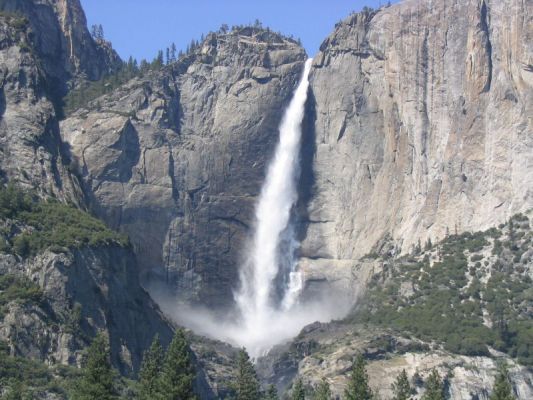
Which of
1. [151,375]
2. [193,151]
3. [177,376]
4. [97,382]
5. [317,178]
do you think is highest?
[193,151]

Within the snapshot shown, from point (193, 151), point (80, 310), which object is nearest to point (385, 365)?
point (80, 310)

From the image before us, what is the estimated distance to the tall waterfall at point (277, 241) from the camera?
155 meters

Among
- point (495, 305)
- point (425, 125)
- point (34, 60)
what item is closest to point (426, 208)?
point (425, 125)

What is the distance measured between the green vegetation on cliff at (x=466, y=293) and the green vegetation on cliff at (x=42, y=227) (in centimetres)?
2598

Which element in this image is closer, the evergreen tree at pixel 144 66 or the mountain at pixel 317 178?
the mountain at pixel 317 178

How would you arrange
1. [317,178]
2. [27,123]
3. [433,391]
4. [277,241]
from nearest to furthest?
1. [433,391]
2. [27,123]
3. [277,241]
4. [317,178]

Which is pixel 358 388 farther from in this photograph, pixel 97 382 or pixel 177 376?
pixel 97 382

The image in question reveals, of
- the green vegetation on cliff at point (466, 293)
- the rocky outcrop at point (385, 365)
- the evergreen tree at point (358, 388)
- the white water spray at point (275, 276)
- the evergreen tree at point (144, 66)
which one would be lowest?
the evergreen tree at point (358, 388)

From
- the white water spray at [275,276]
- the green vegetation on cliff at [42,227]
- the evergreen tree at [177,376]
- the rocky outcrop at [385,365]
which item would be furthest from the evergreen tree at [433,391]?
the white water spray at [275,276]

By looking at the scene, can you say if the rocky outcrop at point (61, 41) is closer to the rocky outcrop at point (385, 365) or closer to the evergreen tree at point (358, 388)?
the rocky outcrop at point (385, 365)

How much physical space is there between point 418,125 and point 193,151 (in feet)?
77.2

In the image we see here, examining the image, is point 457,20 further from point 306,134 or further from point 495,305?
point 495,305

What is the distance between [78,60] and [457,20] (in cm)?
4348

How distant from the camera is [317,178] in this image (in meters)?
158
